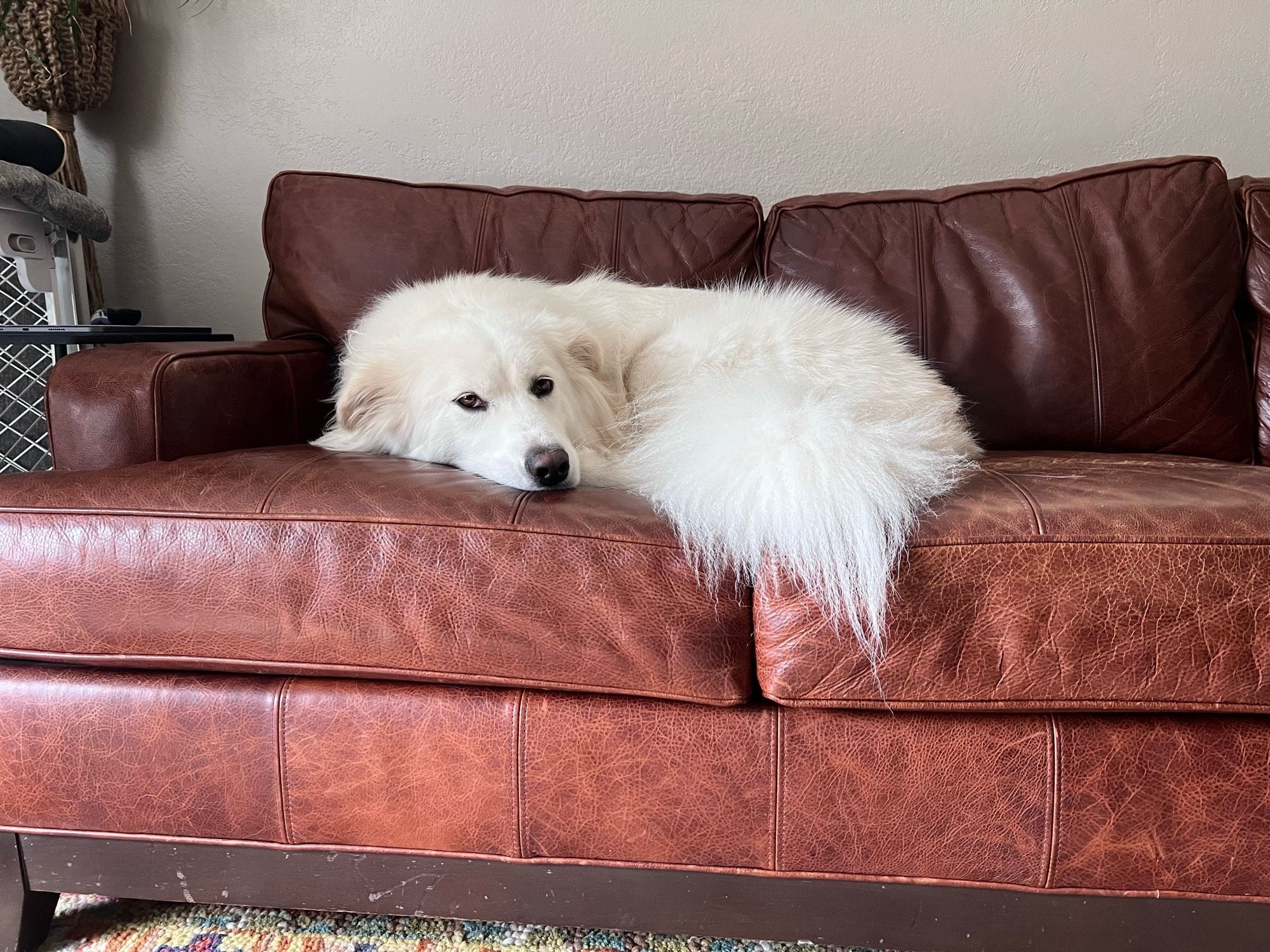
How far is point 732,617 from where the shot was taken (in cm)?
101

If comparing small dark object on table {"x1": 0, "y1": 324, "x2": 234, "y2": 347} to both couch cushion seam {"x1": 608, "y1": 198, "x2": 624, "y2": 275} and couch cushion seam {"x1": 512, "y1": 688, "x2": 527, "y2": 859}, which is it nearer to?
couch cushion seam {"x1": 608, "y1": 198, "x2": 624, "y2": 275}

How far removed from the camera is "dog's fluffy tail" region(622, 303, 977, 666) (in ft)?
3.13

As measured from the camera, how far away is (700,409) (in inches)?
46.4

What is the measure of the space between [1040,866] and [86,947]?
1.28m

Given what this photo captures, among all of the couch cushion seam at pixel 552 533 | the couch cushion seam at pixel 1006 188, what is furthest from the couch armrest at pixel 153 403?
the couch cushion seam at pixel 1006 188

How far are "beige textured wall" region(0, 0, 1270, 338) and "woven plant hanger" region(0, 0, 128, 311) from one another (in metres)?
0.15

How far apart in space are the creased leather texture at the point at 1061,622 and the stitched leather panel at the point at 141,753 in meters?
0.68

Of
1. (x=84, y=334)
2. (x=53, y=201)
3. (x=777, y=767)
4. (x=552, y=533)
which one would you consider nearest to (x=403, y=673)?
(x=552, y=533)

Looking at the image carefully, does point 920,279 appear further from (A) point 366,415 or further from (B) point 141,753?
(B) point 141,753

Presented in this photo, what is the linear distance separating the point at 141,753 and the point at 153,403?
56 cm

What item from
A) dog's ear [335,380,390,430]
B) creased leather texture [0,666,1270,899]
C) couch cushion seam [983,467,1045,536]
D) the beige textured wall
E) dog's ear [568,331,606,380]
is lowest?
creased leather texture [0,666,1270,899]

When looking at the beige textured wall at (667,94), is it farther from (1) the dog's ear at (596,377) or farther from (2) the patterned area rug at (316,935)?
(2) the patterned area rug at (316,935)

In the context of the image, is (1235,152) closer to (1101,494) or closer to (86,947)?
(1101,494)

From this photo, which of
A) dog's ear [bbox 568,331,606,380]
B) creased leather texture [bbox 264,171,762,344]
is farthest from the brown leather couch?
creased leather texture [bbox 264,171,762,344]
